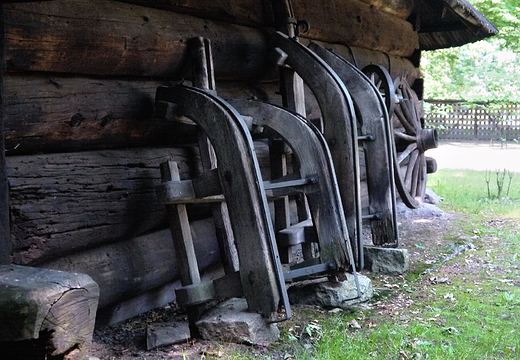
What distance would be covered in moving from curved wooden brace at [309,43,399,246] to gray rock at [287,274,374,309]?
135 cm

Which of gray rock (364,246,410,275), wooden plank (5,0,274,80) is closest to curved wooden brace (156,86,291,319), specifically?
wooden plank (5,0,274,80)

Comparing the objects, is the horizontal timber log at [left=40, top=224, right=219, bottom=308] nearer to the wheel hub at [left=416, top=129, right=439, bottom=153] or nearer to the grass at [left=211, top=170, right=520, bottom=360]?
the grass at [left=211, top=170, right=520, bottom=360]

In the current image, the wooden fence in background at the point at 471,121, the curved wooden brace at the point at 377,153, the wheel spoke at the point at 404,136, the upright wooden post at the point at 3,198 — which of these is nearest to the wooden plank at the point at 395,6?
the wheel spoke at the point at 404,136

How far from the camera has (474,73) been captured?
84.8 feet

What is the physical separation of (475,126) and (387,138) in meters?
16.6

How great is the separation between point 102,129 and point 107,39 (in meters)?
0.50

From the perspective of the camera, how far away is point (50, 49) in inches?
132

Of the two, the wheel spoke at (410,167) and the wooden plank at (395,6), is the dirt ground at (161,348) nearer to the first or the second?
the wheel spoke at (410,167)

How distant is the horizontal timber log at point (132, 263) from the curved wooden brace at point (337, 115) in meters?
1.17

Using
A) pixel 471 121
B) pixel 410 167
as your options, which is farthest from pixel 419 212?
pixel 471 121

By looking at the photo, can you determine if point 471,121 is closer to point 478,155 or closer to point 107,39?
point 478,155

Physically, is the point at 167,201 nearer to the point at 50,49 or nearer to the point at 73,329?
the point at 50,49

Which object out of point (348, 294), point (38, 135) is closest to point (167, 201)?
point (38, 135)

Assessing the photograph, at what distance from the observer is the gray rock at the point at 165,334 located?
139 inches
